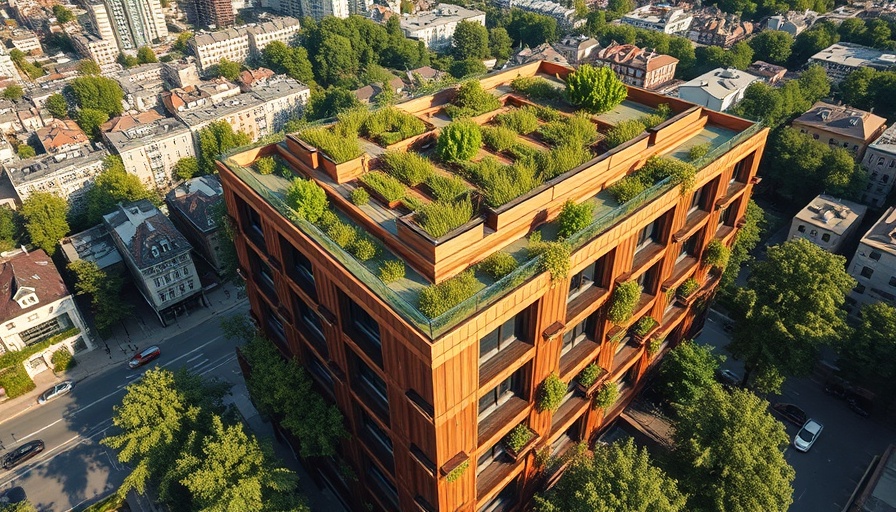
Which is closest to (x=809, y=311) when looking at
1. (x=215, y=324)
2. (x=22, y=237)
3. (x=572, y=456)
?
(x=572, y=456)

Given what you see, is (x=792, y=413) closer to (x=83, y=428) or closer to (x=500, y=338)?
(x=500, y=338)

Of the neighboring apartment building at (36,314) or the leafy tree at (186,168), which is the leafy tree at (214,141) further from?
the neighboring apartment building at (36,314)

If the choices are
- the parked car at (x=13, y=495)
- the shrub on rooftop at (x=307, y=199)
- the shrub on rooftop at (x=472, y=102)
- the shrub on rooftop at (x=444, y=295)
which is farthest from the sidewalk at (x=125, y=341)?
the shrub on rooftop at (x=444, y=295)

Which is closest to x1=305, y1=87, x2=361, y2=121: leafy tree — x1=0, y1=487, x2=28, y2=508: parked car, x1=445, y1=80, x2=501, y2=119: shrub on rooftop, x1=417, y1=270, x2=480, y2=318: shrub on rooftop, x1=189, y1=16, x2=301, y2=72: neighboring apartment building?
x1=189, y1=16, x2=301, y2=72: neighboring apartment building

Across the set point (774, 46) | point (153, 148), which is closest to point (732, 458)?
point (153, 148)

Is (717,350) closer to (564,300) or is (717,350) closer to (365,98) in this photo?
(564,300)

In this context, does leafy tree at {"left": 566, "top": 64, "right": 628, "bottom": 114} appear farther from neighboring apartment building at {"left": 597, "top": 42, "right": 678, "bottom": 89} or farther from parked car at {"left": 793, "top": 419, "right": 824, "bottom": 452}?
neighboring apartment building at {"left": 597, "top": 42, "right": 678, "bottom": 89}
